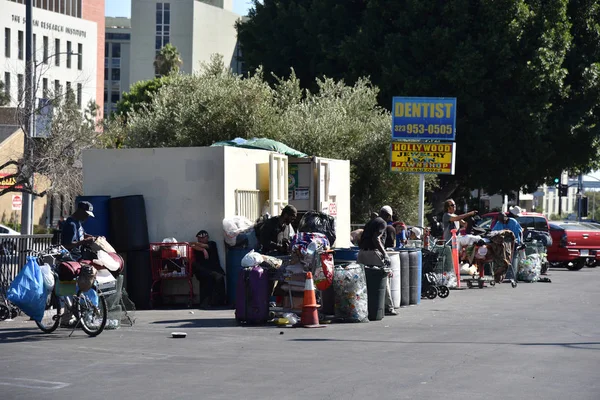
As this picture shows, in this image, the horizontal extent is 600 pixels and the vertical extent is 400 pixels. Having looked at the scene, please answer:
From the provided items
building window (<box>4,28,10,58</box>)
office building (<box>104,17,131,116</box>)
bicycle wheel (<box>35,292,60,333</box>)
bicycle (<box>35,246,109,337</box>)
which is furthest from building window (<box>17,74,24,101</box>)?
office building (<box>104,17,131,116</box>)

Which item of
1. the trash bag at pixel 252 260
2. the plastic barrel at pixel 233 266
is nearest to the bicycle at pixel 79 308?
the trash bag at pixel 252 260

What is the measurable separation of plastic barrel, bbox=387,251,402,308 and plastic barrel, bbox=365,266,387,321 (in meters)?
1.55

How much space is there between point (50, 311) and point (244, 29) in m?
31.4

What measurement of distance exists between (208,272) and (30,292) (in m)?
4.64

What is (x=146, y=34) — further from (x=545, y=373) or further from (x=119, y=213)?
(x=545, y=373)

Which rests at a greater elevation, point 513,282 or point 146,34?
point 146,34

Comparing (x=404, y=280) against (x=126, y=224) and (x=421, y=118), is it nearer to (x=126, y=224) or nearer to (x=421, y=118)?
(x=126, y=224)

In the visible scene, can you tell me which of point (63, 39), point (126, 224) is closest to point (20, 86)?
point (126, 224)

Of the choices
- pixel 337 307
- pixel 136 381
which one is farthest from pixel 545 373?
pixel 337 307

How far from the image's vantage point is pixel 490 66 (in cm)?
3712

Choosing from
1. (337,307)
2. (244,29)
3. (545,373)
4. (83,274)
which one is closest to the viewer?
(545,373)

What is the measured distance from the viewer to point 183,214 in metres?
17.8

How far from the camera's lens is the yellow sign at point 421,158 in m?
27.8

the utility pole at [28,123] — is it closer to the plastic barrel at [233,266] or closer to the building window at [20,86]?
the building window at [20,86]
